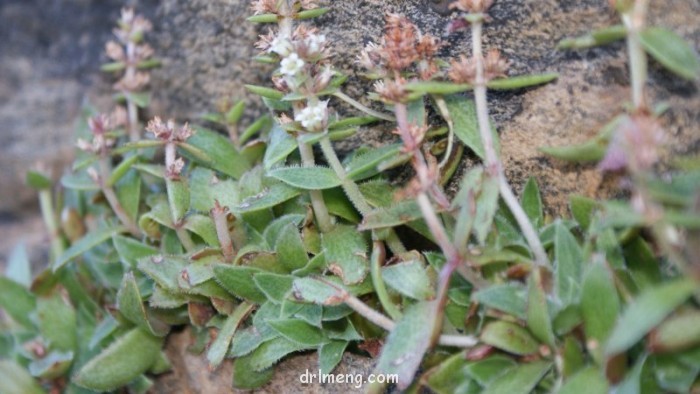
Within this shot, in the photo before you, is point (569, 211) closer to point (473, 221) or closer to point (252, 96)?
point (473, 221)

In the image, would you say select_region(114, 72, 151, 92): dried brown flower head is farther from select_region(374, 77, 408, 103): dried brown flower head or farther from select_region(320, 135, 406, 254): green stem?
select_region(374, 77, 408, 103): dried brown flower head

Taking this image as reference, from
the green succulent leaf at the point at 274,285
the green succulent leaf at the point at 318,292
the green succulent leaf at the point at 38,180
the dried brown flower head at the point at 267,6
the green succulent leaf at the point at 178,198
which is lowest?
the green succulent leaf at the point at 38,180

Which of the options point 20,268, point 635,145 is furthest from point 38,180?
point 635,145

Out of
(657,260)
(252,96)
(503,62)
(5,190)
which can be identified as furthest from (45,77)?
(657,260)

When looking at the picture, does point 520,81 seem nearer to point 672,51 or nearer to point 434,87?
point 434,87

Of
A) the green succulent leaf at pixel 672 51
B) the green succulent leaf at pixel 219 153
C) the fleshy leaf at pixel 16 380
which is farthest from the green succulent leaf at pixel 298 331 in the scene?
the green succulent leaf at pixel 672 51

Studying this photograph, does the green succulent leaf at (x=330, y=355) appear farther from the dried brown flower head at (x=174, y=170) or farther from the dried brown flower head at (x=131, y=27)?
the dried brown flower head at (x=131, y=27)

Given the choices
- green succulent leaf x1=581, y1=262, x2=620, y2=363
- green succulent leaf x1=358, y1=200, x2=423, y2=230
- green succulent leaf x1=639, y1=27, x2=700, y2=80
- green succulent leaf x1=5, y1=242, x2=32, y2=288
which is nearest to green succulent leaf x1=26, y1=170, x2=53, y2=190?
green succulent leaf x1=5, y1=242, x2=32, y2=288
